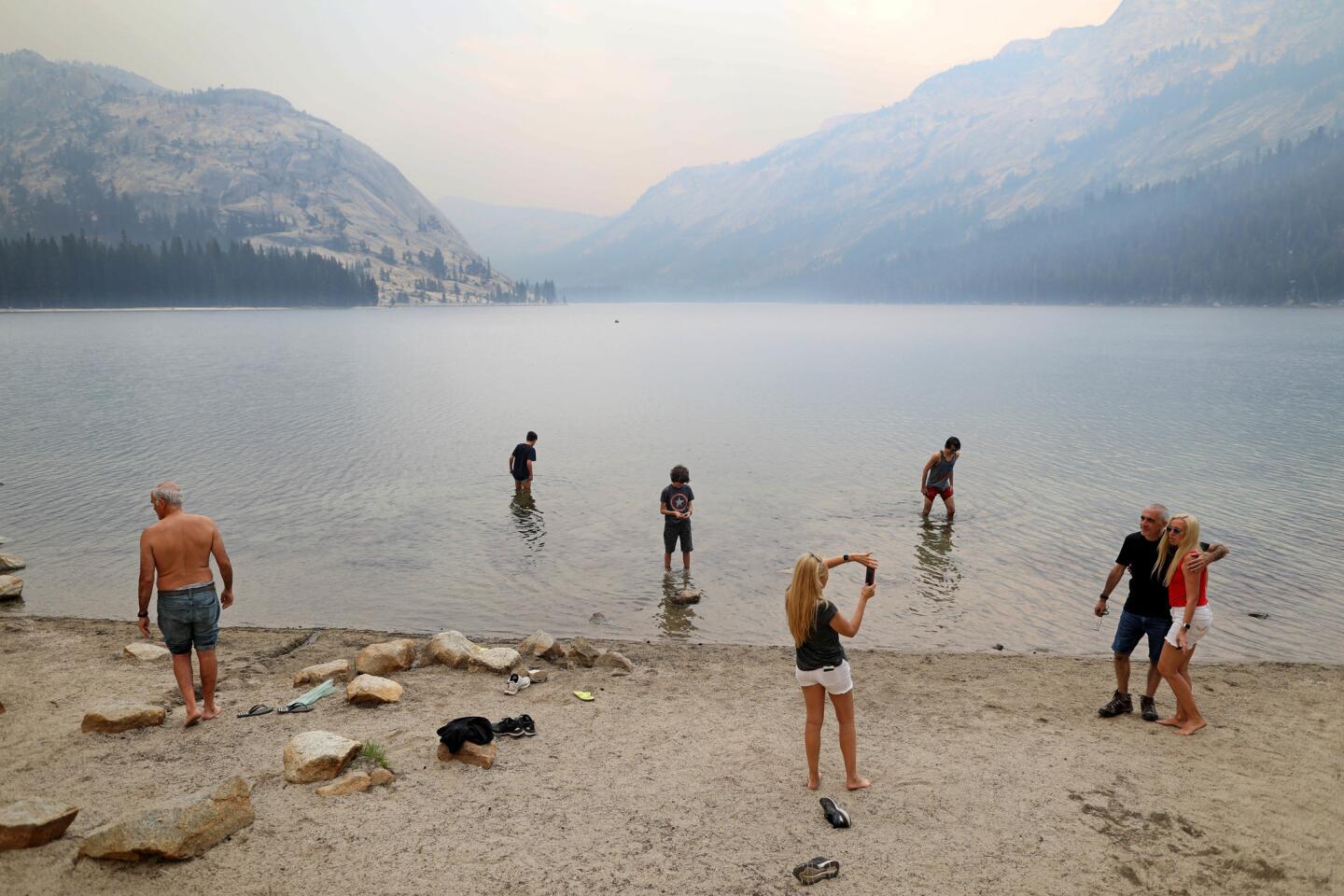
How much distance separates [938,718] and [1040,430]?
3137cm

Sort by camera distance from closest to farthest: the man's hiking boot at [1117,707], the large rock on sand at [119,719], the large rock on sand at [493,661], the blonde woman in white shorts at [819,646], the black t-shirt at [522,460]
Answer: the blonde woman in white shorts at [819,646] → the large rock on sand at [119,719] → the man's hiking boot at [1117,707] → the large rock on sand at [493,661] → the black t-shirt at [522,460]

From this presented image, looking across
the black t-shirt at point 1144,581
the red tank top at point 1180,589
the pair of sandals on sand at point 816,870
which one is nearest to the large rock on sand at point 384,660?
the pair of sandals on sand at point 816,870

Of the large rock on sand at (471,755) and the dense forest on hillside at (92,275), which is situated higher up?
the dense forest on hillside at (92,275)

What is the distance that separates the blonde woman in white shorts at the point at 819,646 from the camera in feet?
23.3

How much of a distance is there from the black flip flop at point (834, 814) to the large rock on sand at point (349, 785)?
14.8 feet

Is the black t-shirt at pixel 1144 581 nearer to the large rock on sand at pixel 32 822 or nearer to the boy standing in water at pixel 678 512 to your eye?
the boy standing in water at pixel 678 512

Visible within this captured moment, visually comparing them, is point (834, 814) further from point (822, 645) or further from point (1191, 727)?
point (1191, 727)

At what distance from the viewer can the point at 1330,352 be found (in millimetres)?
79000

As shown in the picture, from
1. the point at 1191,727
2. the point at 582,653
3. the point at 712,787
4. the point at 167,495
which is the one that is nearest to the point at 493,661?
the point at 582,653

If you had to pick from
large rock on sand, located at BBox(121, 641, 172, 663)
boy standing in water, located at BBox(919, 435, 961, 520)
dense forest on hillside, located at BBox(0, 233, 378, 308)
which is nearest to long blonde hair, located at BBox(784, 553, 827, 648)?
large rock on sand, located at BBox(121, 641, 172, 663)

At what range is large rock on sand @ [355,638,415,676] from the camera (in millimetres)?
11125

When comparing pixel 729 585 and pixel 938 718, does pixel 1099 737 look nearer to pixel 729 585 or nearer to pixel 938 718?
pixel 938 718

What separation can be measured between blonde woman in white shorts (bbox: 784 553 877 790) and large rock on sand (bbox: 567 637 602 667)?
15.4ft

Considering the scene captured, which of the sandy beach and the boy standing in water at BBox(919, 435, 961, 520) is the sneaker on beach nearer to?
the sandy beach
